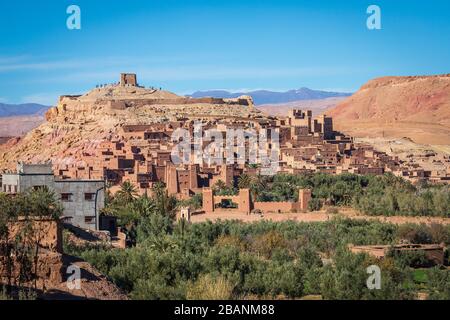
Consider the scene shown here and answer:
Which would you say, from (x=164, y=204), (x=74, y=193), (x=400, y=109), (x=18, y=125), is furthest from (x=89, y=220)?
(x=18, y=125)

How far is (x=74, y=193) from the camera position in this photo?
3088 centimetres

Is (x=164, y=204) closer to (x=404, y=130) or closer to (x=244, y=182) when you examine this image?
(x=244, y=182)

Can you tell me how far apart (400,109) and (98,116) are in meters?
53.1

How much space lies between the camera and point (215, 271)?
885 inches

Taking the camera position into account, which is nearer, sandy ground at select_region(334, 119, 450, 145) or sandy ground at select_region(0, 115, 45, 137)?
sandy ground at select_region(334, 119, 450, 145)

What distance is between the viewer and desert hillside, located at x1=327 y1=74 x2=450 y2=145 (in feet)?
294

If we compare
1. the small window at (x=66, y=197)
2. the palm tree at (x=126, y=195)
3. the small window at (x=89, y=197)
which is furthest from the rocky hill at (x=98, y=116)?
the small window at (x=66, y=197)

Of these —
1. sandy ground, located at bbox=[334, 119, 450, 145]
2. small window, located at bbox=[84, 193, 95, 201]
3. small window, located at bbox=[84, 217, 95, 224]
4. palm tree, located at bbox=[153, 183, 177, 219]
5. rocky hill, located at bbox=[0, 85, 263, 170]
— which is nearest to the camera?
small window, located at bbox=[84, 217, 95, 224]

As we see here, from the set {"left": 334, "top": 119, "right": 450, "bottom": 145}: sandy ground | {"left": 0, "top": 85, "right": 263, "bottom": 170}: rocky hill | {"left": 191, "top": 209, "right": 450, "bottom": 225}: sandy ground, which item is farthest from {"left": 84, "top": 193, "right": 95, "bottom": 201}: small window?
{"left": 334, "top": 119, "right": 450, "bottom": 145}: sandy ground

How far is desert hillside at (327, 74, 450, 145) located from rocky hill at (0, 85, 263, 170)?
14.5 metres

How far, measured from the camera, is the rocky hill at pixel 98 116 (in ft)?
218

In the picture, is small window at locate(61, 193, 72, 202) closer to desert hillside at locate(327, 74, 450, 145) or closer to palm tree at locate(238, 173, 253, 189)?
palm tree at locate(238, 173, 253, 189)
